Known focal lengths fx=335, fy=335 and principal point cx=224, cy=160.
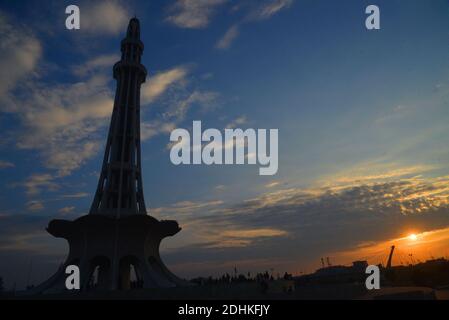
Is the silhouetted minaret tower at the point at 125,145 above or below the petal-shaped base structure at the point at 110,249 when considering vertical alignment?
above

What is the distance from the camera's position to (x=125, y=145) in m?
37.2

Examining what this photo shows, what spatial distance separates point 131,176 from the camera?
119ft

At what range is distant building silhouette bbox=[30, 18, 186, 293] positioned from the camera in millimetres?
31469

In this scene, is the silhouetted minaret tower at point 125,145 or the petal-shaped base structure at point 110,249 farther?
the silhouetted minaret tower at point 125,145

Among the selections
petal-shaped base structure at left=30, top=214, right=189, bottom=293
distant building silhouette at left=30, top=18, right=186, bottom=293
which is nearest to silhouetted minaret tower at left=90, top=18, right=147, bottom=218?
distant building silhouette at left=30, top=18, right=186, bottom=293

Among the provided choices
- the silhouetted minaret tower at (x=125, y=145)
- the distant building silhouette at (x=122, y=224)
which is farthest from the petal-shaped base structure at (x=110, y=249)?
the silhouetted minaret tower at (x=125, y=145)

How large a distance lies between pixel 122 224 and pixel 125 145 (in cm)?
950

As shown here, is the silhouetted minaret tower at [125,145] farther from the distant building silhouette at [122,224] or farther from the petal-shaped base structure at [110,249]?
the petal-shaped base structure at [110,249]

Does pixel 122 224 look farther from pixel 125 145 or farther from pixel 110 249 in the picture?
pixel 125 145

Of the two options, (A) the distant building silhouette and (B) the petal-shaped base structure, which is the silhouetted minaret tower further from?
(B) the petal-shaped base structure

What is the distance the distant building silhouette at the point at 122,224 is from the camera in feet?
103

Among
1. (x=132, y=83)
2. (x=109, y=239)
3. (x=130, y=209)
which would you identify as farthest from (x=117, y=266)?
(x=132, y=83)
